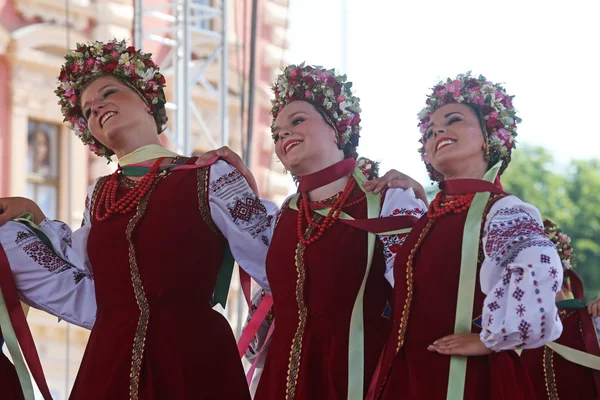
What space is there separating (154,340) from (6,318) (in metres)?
0.57

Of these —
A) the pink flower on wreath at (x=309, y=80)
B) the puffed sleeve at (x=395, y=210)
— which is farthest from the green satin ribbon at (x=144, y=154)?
the puffed sleeve at (x=395, y=210)

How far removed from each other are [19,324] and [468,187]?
1.49 metres

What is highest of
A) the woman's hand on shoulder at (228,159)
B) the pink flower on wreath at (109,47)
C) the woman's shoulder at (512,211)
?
the pink flower on wreath at (109,47)

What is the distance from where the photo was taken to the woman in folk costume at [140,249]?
123 inches

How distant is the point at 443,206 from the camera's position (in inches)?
119

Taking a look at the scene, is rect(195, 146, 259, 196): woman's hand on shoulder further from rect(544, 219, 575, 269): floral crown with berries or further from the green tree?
the green tree

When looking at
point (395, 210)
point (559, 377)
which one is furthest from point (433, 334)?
point (559, 377)

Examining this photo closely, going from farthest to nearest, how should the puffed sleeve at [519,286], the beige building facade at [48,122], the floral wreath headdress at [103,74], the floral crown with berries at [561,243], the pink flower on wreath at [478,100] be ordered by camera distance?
the beige building facade at [48,122] → the floral crown with berries at [561,243] → the floral wreath headdress at [103,74] → the pink flower on wreath at [478,100] → the puffed sleeve at [519,286]

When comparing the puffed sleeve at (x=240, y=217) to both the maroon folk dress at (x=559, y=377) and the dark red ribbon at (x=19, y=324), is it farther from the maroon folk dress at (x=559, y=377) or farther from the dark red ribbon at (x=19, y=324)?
the maroon folk dress at (x=559, y=377)

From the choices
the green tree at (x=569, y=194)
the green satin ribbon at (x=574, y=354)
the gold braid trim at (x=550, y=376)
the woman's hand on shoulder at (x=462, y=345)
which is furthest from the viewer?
the green tree at (x=569, y=194)

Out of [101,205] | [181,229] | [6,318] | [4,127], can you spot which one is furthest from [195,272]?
[4,127]

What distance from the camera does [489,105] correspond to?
10.4 feet

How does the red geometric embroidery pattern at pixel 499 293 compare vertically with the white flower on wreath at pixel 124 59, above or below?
below

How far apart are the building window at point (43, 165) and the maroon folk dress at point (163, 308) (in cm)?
670
